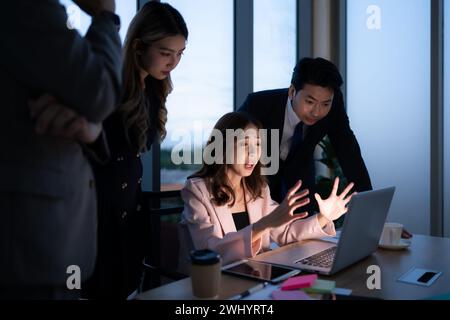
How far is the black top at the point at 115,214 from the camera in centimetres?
143

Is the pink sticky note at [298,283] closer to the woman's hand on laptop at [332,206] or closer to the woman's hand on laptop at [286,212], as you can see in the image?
the woman's hand on laptop at [286,212]

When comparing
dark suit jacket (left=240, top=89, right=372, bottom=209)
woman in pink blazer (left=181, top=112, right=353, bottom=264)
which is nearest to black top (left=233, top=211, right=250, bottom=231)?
woman in pink blazer (left=181, top=112, right=353, bottom=264)

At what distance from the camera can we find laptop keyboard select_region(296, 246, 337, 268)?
1.37 m

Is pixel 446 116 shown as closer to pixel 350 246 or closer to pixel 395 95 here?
pixel 395 95

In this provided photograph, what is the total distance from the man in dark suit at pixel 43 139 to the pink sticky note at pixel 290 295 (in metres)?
0.47

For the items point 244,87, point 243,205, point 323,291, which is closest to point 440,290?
point 323,291

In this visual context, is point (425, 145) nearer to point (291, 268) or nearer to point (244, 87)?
point (244, 87)

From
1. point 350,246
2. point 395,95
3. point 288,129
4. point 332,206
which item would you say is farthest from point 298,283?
point 395,95

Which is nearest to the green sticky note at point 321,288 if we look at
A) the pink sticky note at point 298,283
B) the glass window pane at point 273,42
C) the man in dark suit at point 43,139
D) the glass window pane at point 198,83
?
the pink sticky note at point 298,283

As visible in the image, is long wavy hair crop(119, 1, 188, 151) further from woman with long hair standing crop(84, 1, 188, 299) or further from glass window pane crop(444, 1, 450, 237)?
glass window pane crop(444, 1, 450, 237)

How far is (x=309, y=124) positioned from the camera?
2.27m

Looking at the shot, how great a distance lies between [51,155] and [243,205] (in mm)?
1197

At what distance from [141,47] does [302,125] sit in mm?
1137

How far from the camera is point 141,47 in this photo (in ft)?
4.99
